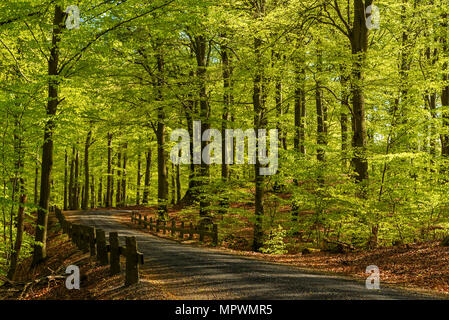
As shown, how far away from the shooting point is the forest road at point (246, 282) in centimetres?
690

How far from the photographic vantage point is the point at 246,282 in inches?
312

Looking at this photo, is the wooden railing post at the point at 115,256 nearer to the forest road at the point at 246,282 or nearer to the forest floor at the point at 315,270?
the forest floor at the point at 315,270

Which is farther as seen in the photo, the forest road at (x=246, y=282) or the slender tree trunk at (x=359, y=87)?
the slender tree trunk at (x=359, y=87)

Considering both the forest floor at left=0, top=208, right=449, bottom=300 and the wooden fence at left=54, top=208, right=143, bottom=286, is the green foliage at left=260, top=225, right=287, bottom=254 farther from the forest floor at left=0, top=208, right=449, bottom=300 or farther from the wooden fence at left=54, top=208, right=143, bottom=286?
the wooden fence at left=54, top=208, right=143, bottom=286

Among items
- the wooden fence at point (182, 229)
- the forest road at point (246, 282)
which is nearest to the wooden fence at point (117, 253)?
the forest road at point (246, 282)

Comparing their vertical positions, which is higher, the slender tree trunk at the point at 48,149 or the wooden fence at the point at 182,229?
the slender tree trunk at the point at 48,149

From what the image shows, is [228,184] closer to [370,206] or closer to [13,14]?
[370,206]

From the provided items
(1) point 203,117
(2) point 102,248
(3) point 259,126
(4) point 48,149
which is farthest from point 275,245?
(4) point 48,149

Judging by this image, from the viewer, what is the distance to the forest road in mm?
6898

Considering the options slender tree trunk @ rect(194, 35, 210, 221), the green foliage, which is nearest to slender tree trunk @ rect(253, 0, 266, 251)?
the green foliage

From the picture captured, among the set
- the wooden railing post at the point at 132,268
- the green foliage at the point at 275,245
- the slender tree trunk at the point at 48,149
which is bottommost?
the green foliage at the point at 275,245

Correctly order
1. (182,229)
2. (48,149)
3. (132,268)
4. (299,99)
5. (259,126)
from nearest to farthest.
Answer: (132,268)
(48,149)
(259,126)
(182,229)
(299,99)

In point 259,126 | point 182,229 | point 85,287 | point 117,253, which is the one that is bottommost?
point 85,287

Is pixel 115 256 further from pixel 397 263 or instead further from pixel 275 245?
pixel 397 263
